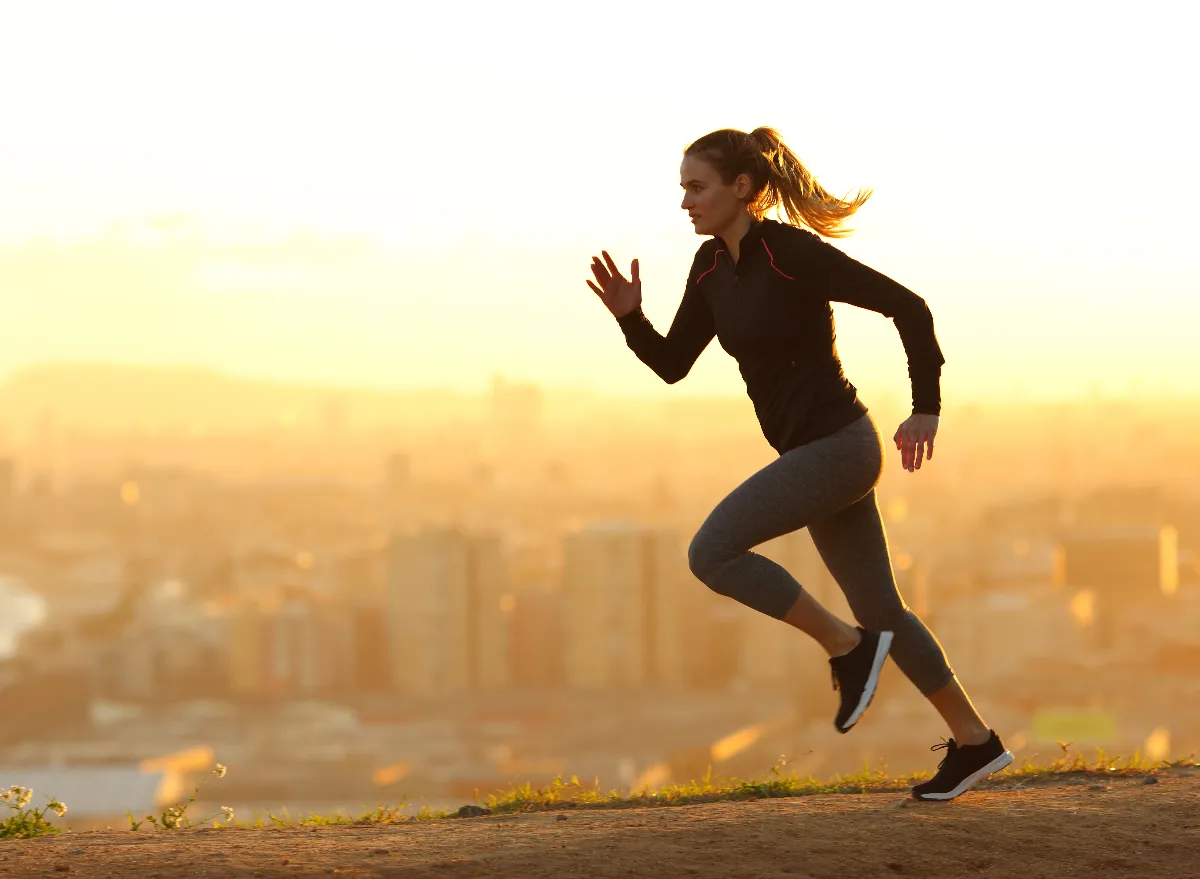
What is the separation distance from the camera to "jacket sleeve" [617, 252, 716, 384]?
5086 mm

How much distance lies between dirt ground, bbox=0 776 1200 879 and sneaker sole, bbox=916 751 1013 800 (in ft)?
0.14

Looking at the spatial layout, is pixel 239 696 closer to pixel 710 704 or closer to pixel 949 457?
pixel 710 704

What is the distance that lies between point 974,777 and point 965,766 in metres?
0.05

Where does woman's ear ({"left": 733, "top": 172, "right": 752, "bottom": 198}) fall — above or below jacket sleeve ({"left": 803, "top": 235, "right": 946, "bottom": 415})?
above

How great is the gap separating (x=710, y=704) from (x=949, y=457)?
77.9 feet

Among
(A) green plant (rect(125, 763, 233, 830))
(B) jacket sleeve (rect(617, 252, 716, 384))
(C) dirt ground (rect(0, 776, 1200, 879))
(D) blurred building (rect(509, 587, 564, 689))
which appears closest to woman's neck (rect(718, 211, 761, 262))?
(B) jacket sleeve (rect(617, 252, 716, 384))

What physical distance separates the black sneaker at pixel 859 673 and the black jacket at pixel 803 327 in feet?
2.21

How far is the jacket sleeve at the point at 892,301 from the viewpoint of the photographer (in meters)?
4.70

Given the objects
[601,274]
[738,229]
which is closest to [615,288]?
[601,274]

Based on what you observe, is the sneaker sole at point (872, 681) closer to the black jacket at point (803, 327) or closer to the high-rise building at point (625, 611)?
the black jacket at point (803, 327)

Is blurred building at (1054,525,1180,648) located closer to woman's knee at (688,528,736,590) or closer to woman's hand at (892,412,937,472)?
woman's hand at (892,412,937,472)

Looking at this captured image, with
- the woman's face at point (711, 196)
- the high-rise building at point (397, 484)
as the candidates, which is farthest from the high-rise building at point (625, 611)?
the woman's face at point (711, 196)

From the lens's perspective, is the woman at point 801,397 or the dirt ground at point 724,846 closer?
the dirt ground at point 724,846

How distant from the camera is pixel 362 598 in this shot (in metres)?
70.9
